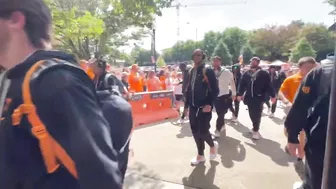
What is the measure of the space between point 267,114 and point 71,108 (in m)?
10.7

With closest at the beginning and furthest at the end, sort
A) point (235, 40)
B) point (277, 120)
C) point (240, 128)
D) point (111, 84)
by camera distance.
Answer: point (111, 84) < point (240, 128) < point (277, 120) < point (235, 40)

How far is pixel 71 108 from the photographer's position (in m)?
1.00

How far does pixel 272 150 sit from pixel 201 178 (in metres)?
2.23

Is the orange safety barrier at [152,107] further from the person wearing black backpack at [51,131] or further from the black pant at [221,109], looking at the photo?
the person wearing black backpack at [51,131]

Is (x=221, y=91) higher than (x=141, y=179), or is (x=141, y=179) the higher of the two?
(x=221, y=91)

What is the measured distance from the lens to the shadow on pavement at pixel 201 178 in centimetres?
454

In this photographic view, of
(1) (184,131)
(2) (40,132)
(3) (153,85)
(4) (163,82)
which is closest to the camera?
(2) (40,132)

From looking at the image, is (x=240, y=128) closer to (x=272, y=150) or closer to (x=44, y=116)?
(x=272, y=150)

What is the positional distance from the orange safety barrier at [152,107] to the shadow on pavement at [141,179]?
3.48 meters

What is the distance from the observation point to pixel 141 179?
4871 millimetres

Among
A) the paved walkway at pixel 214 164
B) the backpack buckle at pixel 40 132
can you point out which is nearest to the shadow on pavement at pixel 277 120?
the paved walkway at pixel 214 164

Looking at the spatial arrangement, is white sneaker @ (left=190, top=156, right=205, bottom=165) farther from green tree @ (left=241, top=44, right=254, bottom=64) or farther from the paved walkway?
green tree @ (left=241, top=44, right=254, bottom=64)

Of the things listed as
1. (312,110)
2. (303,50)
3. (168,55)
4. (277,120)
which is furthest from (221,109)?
(168,55)

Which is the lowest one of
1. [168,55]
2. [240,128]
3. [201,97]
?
[168,55]
